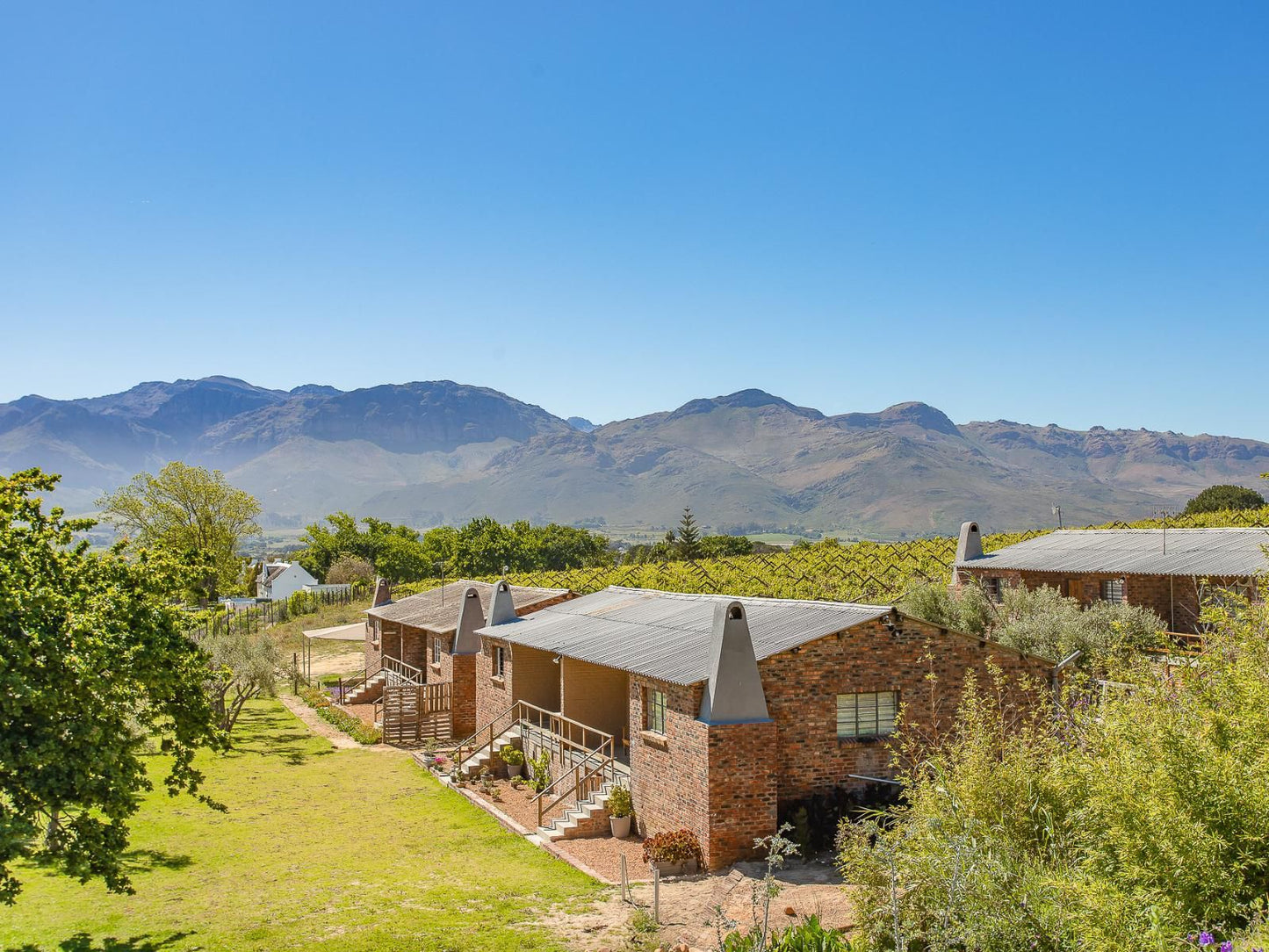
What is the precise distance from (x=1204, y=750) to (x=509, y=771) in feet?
68.7

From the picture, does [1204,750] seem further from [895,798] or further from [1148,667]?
[895,798]

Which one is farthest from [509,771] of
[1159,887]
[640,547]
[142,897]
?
[640,547]

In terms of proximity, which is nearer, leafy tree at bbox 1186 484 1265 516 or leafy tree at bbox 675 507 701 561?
leafy tree at bbox 1186 484 1265 516

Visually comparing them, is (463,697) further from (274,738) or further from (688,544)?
(688,544)

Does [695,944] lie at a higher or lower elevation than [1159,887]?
lower

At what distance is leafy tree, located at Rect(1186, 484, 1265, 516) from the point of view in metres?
67.6

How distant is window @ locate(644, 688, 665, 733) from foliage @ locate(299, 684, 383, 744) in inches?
629

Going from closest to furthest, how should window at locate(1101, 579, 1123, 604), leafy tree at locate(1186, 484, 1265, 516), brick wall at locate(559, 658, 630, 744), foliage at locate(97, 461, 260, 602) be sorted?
brick wall at locate(559, 658, 630, 744), window at locate(1101, 579, 1123, 604), leafy tree at locate(1186, 484, 1265, 516), foliage at locate(97, 461, 260, 602)

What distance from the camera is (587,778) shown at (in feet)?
73.1

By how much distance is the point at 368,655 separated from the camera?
45125 millimetres

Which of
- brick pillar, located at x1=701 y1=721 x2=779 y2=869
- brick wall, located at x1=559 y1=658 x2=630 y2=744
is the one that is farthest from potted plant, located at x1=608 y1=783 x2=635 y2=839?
brick wall, located at x1=559 y1=658 x2=630 y2=744

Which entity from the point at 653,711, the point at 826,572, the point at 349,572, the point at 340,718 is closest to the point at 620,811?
the point at 653,711

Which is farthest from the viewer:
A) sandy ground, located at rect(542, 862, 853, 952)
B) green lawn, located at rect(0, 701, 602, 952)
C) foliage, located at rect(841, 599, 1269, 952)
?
green lawn, located at rect(0, 701, 602, 952)

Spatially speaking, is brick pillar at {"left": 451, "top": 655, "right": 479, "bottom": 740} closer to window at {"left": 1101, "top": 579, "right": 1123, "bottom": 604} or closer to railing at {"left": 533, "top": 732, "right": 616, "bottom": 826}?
railing at {"left": 533, "top": 732, "right": 616, "bottom": 826}
